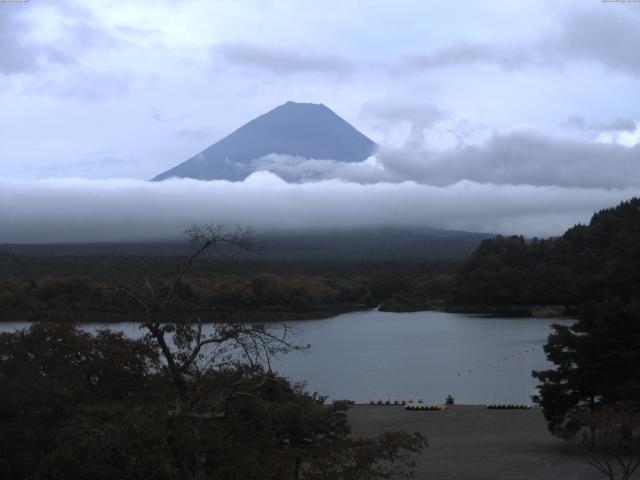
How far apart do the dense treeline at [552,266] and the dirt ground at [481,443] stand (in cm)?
3457

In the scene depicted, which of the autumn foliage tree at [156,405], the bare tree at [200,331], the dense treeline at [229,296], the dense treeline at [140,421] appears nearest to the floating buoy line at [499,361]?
the dense treeline at [229,296]

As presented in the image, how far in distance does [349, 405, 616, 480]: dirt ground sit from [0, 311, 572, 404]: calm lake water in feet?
10.7

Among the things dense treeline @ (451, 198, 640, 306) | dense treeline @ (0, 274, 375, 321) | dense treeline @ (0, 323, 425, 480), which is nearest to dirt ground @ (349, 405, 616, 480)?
dense treeline @ (0, 323, 425, 480)

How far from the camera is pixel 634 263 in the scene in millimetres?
23406

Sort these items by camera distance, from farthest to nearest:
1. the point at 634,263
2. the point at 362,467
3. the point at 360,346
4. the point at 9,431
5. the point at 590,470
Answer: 1. the point at 360,346
2. the point at 634,263
3. the point at 590,470
4. the point at 9,431
5. the point at 362,467

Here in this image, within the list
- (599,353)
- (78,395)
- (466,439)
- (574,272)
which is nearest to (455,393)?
(466,439)

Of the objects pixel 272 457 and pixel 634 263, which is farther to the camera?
pixel 634 263

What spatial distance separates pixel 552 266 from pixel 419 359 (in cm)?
2693

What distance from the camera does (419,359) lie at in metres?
33.7

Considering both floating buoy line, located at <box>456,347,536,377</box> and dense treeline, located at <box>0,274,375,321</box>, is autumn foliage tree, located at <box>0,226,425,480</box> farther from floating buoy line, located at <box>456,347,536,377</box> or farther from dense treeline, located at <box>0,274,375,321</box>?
floating buoy line, located at <box>456,347,536,377</box>

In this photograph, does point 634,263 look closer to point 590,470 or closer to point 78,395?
point 590,470

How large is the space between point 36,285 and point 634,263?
26.1 meters

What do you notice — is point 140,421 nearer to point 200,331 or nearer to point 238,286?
point 200,331

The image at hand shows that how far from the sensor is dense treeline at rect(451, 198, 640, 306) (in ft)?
181
